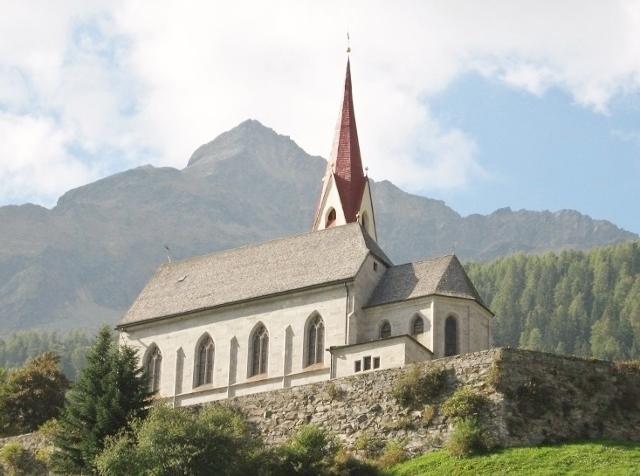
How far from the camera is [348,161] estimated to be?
92.8 m

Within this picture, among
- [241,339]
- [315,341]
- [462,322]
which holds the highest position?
[462,322]

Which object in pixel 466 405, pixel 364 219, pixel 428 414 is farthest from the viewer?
pixel 364 219

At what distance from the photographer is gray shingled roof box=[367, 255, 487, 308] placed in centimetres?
7181

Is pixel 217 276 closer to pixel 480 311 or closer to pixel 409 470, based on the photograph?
pixel 480 311

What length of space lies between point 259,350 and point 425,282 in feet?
36.6

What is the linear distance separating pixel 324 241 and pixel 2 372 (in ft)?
77.6

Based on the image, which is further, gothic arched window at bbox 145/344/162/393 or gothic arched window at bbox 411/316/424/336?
gothic arched window at bbox 145/344/162/393

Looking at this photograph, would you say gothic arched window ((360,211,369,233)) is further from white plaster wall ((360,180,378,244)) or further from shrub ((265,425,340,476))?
shrub ((265,425,340,476))

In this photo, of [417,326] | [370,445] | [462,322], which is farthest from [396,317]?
[370,445]

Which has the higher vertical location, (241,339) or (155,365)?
(241,339)

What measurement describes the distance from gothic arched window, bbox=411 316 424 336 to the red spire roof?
684 inches

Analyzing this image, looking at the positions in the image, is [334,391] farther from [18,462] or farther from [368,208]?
[368,208]

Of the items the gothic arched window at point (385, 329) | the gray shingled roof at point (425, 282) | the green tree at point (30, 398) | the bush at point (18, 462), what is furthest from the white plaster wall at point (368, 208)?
the bush at point (18, 462)

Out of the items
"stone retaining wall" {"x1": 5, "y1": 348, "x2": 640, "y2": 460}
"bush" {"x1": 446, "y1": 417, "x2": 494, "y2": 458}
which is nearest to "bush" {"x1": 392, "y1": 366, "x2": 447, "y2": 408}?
"stone retaining wall" {"x1": 5, "y1": 348, "x2": 640, "y2": 460}
